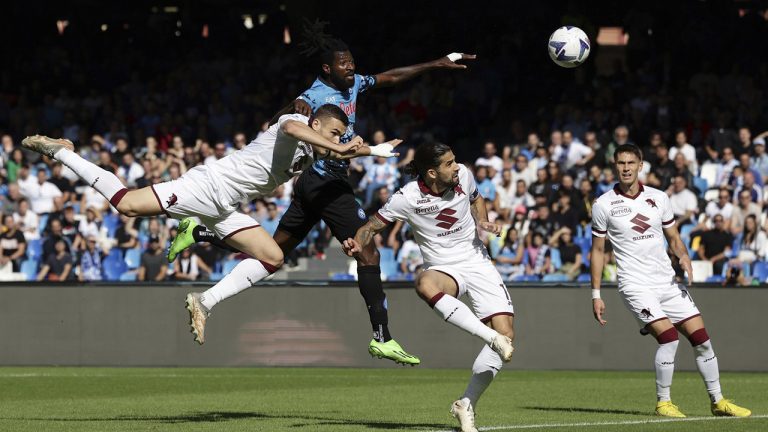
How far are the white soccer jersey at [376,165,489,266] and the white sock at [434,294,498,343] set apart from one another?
16.7 inches

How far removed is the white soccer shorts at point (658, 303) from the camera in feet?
39.9

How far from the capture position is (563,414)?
1206cm

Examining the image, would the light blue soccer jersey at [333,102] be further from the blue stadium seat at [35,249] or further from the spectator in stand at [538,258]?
the blue stadium seat at [35,249]

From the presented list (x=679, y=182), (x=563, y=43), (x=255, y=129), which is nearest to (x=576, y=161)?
(x=679, y=182)

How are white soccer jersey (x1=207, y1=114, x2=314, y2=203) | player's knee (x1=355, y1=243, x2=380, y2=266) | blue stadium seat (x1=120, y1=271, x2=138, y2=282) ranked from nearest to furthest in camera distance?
white soccer jersey (x1=207, y1=114, x2=314, y2=203), player's knee (x1=355, y1=243, x2=380, y2=266), blue stadium seat (x1=120, y1=271, x2=138, y2=282)

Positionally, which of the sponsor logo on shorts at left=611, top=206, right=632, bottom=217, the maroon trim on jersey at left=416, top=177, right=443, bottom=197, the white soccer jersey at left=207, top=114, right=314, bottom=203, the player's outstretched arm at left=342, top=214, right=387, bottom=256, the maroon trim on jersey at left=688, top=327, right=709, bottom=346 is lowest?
the maroon trim on jersey at left=688, top=327, right=709, bottom=346

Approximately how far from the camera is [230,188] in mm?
11484

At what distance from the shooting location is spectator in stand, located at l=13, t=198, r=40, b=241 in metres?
22.5

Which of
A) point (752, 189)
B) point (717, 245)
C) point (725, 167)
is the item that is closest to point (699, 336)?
point (717, 245)

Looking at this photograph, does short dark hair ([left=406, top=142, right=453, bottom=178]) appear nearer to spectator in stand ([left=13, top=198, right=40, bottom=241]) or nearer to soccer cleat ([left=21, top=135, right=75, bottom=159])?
soccer cleat ([left=21, top=135, right=75, bottom=159])

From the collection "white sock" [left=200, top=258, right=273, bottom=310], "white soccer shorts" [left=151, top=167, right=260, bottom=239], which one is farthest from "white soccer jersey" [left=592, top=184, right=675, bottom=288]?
"white soccer shorts" [left=151, top=167, right=260, bottom=239]

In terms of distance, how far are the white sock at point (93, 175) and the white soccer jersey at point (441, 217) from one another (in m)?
2.26

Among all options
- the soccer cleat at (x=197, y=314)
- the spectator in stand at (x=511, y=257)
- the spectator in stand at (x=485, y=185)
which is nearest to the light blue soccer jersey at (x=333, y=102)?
the soccer cleat at (x=197, y=314)

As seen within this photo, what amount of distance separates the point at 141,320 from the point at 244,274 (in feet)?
29.4
